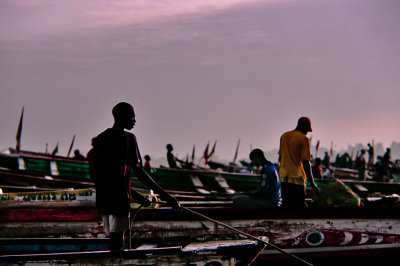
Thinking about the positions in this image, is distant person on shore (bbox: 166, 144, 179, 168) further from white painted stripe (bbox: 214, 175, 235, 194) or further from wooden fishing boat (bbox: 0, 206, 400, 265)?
wooden fishing boat (bbox: 0, 206, 400, 265)

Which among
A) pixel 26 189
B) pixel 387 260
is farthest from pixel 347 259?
pixel 26 189

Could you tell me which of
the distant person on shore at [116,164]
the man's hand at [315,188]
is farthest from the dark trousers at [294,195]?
the distant person on shore at [116,164]

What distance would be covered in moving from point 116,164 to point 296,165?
3.38m

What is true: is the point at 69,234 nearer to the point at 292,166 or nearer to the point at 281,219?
the point at 281,219

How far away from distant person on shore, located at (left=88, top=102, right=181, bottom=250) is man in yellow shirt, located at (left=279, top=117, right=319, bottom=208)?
10.1 feet

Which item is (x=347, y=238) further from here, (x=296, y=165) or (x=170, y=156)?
(x=170, y=156)

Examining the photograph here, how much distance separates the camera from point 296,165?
6.58 metres

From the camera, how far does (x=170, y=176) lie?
48.3 ft

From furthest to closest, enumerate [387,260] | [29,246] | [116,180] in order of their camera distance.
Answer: [387,260] → [29,246] → [116,180]

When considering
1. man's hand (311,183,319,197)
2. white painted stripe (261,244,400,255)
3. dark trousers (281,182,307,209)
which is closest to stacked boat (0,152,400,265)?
white painted stripe (261,244,400,255)

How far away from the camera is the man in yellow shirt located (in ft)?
21.5

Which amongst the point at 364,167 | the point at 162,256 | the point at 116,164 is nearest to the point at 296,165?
the point at 162,256

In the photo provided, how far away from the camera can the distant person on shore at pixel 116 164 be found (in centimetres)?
406

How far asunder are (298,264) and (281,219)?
98cm
